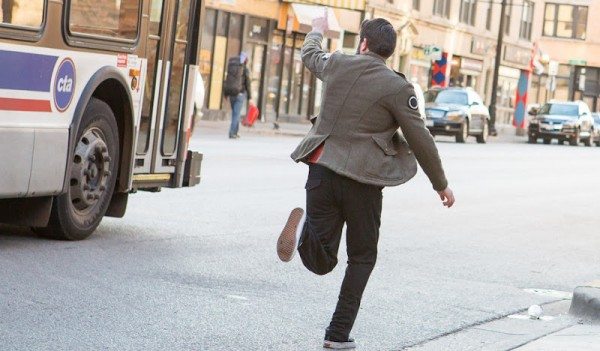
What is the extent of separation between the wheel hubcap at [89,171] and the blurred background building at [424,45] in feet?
88.2

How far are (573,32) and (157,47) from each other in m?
77.5

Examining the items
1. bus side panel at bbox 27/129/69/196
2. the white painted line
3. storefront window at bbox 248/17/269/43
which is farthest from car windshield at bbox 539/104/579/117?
bus side panel at bbox 27/129/69/196

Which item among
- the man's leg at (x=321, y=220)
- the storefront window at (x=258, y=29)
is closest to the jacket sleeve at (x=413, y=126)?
the man's leg at (x=321, y=220)

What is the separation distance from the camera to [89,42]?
10297mm

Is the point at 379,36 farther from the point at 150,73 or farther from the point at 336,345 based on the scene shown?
the point at 150,73

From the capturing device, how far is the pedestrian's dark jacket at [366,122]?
7.33 meters

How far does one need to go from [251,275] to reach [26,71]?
6.49 feet

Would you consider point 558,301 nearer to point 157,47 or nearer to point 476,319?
point 476,319

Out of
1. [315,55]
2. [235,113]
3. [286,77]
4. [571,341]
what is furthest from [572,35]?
[315,55]

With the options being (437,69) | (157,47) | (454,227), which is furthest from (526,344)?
(437,69)

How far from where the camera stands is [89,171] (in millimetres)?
10695

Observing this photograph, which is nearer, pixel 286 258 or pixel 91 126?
pixel 286 258

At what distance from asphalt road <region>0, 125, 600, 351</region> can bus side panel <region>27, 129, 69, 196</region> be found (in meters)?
0.43

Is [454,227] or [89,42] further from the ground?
[89,42]
